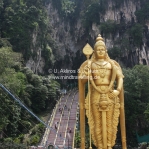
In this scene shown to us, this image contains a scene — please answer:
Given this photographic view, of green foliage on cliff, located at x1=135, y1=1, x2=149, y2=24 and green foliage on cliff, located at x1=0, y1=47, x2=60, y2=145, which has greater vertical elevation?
green foliage on cliff, located at x1=135, y1=1, x2=149, y2=24

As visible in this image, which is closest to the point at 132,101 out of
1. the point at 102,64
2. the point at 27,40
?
Result: the point at 102,64

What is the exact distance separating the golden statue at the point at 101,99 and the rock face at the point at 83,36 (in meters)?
16.6

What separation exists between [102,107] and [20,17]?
18023mm

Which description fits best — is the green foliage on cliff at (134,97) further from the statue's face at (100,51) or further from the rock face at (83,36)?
the statue's face at (100,51)

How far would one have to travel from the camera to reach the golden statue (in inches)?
218

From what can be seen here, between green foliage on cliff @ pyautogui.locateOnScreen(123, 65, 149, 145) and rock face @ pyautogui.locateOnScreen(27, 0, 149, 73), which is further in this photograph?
rock face @ pyautogui.locateOnScreen(27, 0, 149, 73)

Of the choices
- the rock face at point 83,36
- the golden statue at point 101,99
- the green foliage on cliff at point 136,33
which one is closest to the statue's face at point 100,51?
the golden statue at point 101,99

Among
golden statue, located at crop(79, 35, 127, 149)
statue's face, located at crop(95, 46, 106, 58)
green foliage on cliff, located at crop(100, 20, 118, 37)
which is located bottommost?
golden statue, located at crop(79, 35, 127, 149)

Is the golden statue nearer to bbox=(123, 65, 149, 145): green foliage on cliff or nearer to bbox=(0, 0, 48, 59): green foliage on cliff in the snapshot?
bbox=(123, 65, 149, 145): green foliage on cliff

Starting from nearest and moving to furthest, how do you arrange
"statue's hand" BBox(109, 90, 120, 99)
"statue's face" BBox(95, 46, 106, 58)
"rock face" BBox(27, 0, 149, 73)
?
"statue's hand" BBox(109, 90, 120, 99) → "statue's face" BBox(95, 46, 106, 58) → "rock face" BBox(27, 0, 149, 73)

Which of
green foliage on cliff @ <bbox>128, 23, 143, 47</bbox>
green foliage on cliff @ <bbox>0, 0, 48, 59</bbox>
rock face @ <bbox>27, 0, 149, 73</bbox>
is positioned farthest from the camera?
rock face @ <bbox>27, 0, 149, 73</bbox>

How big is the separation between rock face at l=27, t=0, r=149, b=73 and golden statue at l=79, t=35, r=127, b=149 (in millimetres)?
16580

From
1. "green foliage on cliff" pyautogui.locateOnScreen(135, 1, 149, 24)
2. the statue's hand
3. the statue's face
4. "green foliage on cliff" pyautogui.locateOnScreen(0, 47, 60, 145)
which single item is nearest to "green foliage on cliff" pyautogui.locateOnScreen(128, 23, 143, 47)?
"green foliage on cliff" pyautogui.locateOnScreen(135, 1, 149, 24)

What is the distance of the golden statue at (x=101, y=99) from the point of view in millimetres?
5535
